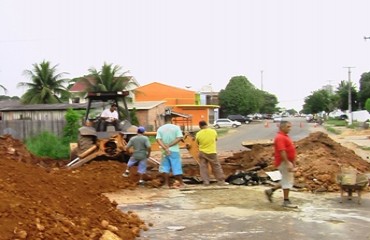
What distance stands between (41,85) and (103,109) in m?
38.7

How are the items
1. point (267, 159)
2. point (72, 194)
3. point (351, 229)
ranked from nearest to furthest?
1. point (351, 229)
2. point (72, 194)
3. point (267, 159)

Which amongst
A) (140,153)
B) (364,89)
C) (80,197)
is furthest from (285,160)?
(364,89)

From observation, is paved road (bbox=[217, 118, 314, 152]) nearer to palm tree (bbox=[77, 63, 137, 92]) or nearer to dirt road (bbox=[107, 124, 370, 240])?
palm tree (bbox=[77, 63, 137, 92])

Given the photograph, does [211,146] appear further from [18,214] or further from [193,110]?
[193,110]

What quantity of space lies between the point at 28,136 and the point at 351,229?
27.0 metres

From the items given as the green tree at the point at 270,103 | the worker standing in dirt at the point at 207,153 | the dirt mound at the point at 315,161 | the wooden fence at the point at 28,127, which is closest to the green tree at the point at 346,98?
the green tree at the point at 270,103

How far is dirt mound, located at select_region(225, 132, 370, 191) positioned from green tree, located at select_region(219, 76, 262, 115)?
7186 cm

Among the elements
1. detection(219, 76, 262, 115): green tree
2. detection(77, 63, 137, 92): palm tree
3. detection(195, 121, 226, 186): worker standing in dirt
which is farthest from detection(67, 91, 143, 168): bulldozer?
detection(219, 76, 262, 115): green tree

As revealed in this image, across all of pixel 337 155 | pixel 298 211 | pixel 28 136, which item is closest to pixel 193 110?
pixel 28 136

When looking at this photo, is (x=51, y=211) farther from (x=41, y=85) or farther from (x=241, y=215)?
(x=41, y=85)

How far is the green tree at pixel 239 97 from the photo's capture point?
89.1 m

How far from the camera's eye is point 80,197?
866cm

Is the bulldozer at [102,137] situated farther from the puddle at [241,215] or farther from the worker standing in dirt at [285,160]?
the worker standing in dirt at [285,160]

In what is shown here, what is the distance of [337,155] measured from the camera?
1534 centimetres
